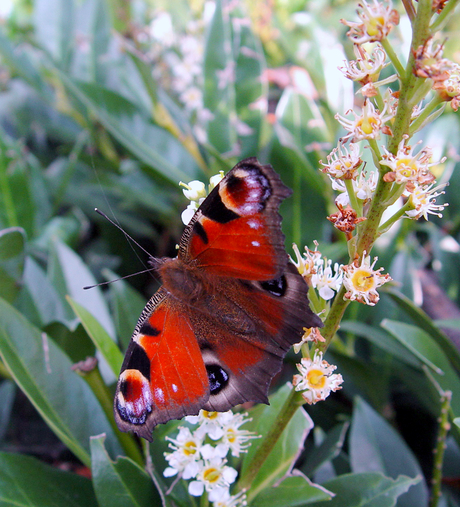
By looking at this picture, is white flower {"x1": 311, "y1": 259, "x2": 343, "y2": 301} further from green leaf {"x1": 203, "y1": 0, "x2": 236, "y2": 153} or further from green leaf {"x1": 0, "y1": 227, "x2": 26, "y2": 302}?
green leaf {"x1": 203, "y1": 0, "x2": 236, "y2": 153}

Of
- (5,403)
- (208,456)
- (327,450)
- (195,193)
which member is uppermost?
(195,193)

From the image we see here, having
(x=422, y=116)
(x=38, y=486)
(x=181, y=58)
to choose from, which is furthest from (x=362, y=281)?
(x=181, y=58)

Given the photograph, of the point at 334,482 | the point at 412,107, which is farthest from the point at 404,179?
the point at 334,482

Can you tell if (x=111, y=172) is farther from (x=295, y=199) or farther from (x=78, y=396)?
(x=78, y=396)

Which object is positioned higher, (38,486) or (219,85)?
(219,85)

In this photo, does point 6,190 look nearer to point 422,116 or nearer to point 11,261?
point 11,261

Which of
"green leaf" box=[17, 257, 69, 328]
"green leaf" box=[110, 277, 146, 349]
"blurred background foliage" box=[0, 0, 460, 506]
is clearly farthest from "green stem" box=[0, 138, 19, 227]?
"green leaf" box=[110, 277, 146, 349]

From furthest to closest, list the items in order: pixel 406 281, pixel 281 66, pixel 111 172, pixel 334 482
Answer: pixel 281 66
pixel 111 172
pixel 406 281
pixel 334 482
